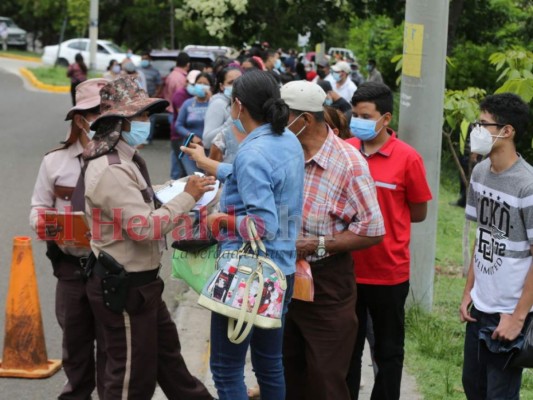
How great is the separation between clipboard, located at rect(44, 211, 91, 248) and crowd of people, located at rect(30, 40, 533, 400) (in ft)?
0.19

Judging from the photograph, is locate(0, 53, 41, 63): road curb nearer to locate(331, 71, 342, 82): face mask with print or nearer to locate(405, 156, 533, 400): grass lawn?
locate(331, 71, 342, 82): face mask with print

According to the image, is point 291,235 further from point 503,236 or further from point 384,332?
point 384,332

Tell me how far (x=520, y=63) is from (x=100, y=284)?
3359mm

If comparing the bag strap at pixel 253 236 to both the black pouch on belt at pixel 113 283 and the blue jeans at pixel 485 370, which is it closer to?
the black pouch on belt at pixel 113 283

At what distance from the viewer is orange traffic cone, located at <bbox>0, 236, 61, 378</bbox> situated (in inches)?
243

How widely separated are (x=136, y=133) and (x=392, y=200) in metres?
1.46

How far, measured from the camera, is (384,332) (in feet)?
17.3

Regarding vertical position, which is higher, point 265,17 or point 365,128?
point 365,128

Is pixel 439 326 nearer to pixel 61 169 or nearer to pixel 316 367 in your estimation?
pixel 316 367

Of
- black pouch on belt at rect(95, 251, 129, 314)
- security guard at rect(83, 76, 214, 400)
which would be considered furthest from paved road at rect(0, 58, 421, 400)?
black pouch on belt at rect(95, 251, 129, 314)

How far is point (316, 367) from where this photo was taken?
4.80 meters

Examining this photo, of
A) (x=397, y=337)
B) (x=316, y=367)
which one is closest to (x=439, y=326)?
(x=397, y=337)

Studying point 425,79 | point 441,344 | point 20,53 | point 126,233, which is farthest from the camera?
point 20,53

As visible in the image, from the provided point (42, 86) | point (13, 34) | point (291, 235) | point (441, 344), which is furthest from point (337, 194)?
point (13, 34)
